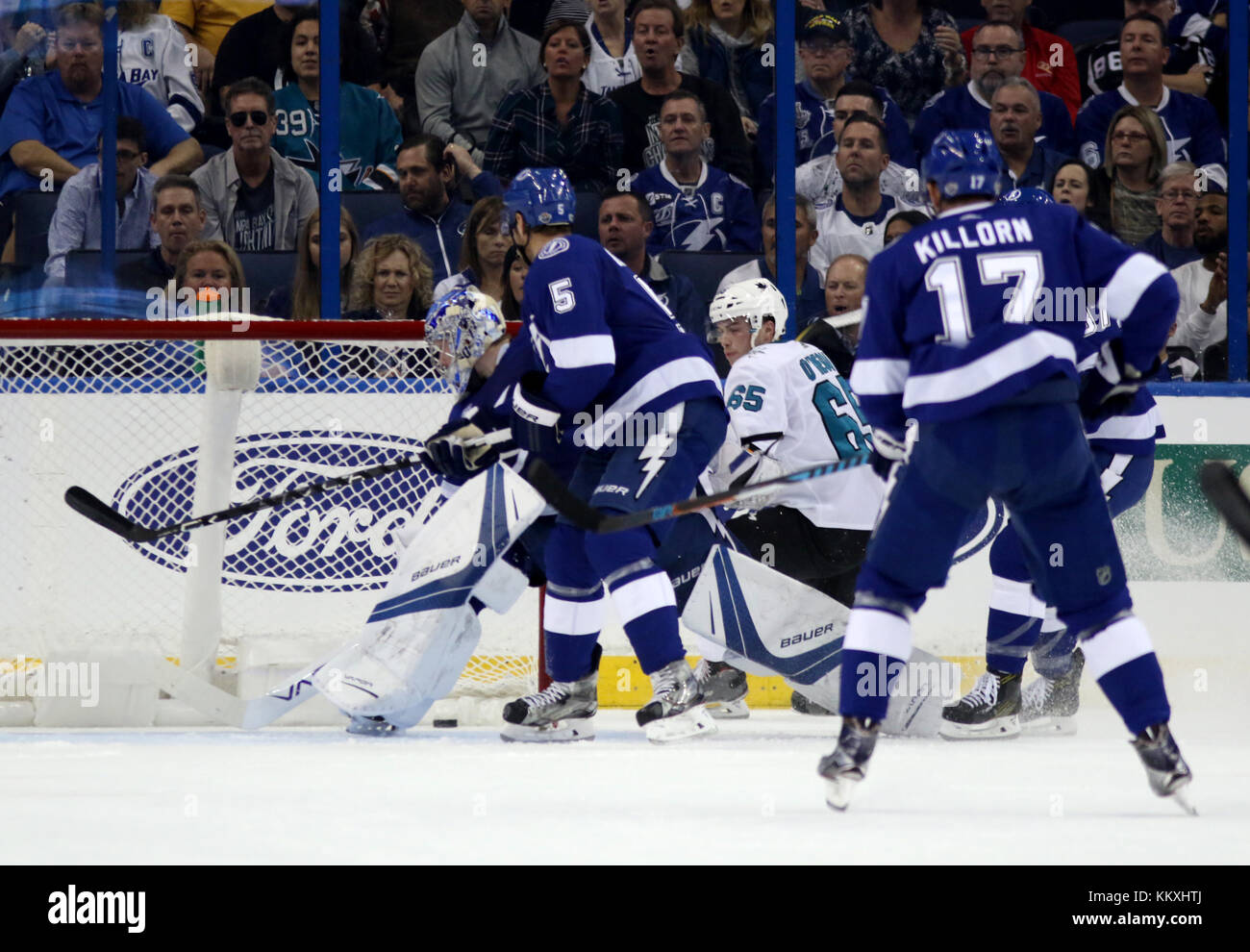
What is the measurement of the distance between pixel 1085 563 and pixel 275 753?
72.7 inches

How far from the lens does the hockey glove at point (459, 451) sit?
4102mm

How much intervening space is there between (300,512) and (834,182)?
7.28ft

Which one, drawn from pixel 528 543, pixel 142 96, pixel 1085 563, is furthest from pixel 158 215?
pixel 1085 563

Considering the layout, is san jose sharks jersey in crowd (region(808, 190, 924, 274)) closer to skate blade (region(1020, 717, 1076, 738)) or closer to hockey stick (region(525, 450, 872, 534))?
skate blade (region(1020, 717, 1076, 738))

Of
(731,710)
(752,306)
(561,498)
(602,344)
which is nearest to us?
(561,498)

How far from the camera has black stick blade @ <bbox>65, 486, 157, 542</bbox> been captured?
4301 millimetres

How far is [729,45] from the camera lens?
5965 millimetres

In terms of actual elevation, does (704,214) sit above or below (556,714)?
above

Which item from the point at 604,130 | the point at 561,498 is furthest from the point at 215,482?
the point at 604,130

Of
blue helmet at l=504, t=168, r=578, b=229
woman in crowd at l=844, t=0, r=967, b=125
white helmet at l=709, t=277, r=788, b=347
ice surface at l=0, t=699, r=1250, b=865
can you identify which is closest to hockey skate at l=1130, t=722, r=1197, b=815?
ice surface at l=0, t=699, r=1250, b=865

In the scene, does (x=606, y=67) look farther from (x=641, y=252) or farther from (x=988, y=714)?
(x=988, y=714)

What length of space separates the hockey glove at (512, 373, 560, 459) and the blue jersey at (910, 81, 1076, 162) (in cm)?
242

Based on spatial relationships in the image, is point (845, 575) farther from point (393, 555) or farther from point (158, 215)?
point (158, 215)

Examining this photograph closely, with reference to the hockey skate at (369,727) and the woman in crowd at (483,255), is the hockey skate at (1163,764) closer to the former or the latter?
the hockey skate at (369,727)
